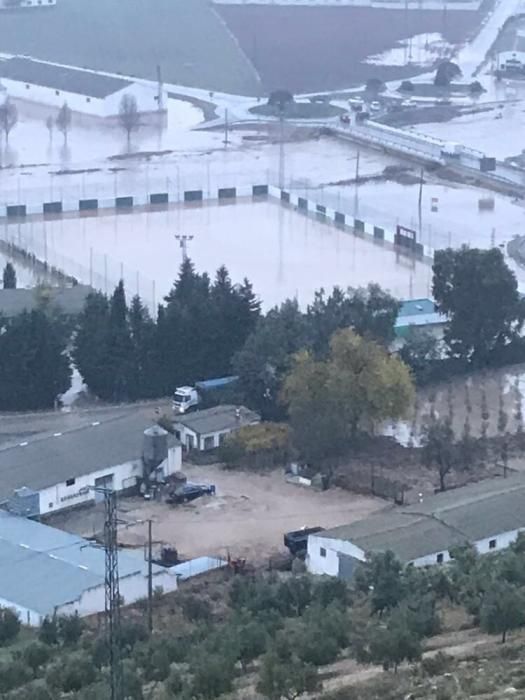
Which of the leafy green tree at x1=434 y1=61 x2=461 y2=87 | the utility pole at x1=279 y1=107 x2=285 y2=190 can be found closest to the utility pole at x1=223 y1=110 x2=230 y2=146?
the utility pole at x1=279 y1=107 x2=285 y2=190

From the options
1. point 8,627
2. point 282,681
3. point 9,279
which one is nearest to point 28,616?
point 8,627

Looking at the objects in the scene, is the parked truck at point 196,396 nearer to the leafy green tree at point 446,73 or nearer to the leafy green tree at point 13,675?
the leafy green tree at point 13,675

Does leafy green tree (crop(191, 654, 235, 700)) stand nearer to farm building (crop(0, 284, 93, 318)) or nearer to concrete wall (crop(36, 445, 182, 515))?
concrete wall (crop(36, 445, 182, 515))

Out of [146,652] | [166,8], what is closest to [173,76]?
[166,8]

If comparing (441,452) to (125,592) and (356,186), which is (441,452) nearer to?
(125,592)

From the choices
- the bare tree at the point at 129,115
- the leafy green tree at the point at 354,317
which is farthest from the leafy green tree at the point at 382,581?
the bare tree at the point at 129,115

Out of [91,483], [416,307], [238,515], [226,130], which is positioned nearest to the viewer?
[238,515]
